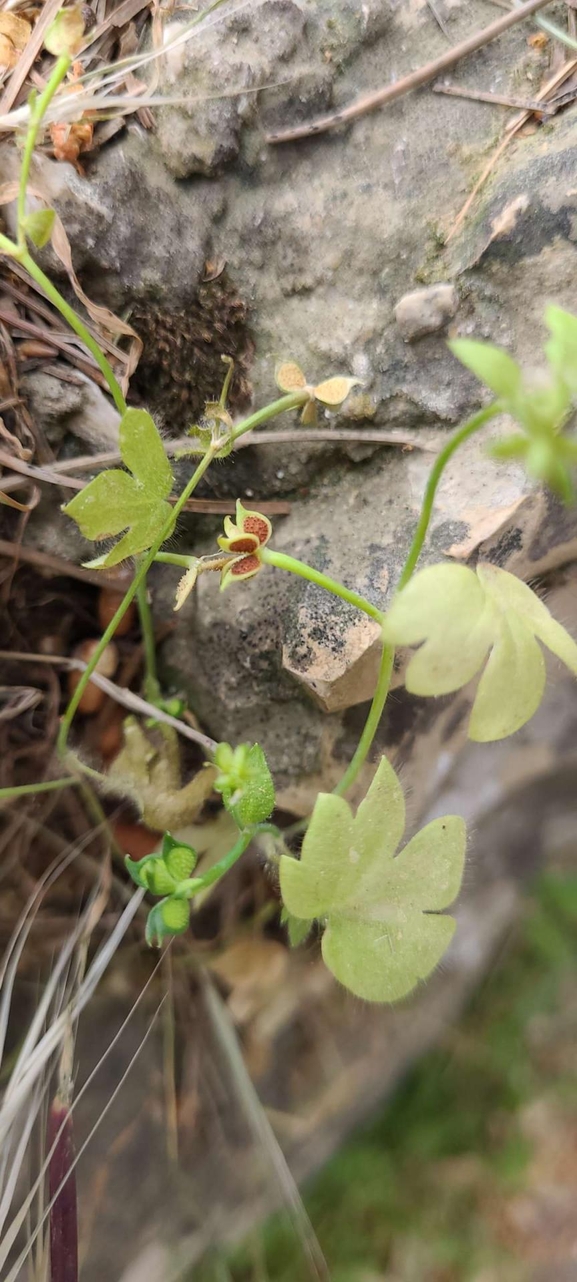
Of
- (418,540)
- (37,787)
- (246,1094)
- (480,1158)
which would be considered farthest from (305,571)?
(480,1158)

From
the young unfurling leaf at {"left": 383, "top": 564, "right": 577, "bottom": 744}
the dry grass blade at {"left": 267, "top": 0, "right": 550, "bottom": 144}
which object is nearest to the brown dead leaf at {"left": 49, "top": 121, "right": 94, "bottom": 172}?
the dry grass blade at {"left": 267, "top": 0, "right": 550, "bottom": 144}

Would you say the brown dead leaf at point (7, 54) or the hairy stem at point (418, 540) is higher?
the brown dead leaf at point (7, 54)

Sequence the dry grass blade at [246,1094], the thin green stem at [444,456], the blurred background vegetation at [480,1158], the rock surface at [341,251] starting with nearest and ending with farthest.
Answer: the thin green stem at [444,456] < the rock surface at [341,251] < the dry grass blade at [246,1094] < the blurred background vegetation at [480,1158]

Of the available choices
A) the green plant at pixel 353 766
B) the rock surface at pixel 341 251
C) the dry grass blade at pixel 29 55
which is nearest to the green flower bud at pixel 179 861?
the green plant at pixel 353 766

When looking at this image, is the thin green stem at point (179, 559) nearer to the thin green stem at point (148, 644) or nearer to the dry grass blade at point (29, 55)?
the thin green stem at point (148, 644)

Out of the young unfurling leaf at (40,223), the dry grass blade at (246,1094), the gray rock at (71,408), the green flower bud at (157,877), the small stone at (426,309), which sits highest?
the gray rock at (71,408)

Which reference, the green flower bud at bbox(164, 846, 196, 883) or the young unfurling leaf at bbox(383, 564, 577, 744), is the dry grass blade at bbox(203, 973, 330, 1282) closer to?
the green flower bud at bbox(164, 846, 196, 883)
